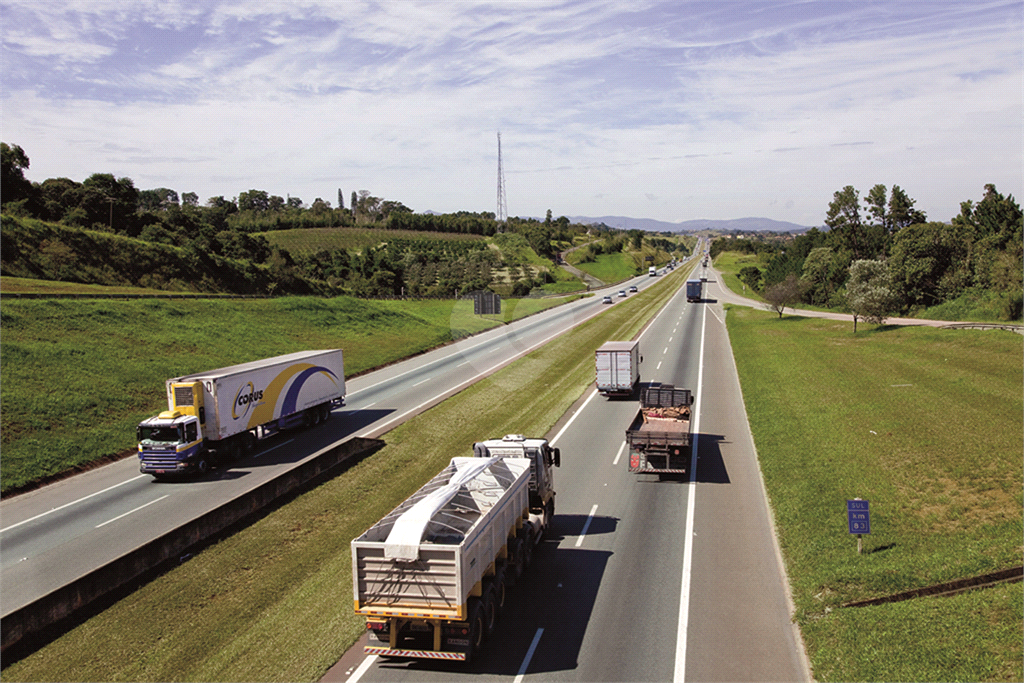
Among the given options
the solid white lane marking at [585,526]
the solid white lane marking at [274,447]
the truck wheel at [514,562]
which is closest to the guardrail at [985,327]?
the solid white lane marking at [585,526]

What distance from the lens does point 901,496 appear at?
20.7 metres

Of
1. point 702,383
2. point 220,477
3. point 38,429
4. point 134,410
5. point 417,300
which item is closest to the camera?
point 220,477

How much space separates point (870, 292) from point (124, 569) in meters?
59.0

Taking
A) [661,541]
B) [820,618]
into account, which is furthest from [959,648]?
[661,541]

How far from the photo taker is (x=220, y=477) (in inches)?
1061

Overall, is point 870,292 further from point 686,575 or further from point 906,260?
point 686,575

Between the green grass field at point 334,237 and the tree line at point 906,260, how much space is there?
195 ft

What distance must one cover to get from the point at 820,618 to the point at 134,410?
113 feet

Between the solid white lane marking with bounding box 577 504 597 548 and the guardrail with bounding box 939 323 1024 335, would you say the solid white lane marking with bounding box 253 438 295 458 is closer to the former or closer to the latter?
the solid white lane marking with bounding box 577 504 597 548

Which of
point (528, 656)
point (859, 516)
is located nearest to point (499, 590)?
point (528, 656)

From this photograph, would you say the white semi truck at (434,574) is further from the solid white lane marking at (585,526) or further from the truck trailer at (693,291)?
the truck trailer at (693,291)

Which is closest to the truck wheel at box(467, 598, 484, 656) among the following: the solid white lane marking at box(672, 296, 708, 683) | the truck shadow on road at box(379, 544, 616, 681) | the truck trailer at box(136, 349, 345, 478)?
the truck shadow on road at box(379, 544, 616, 681)

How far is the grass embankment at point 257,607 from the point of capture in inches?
515

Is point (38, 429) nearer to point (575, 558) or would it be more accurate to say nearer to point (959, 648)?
point (575, 558)
